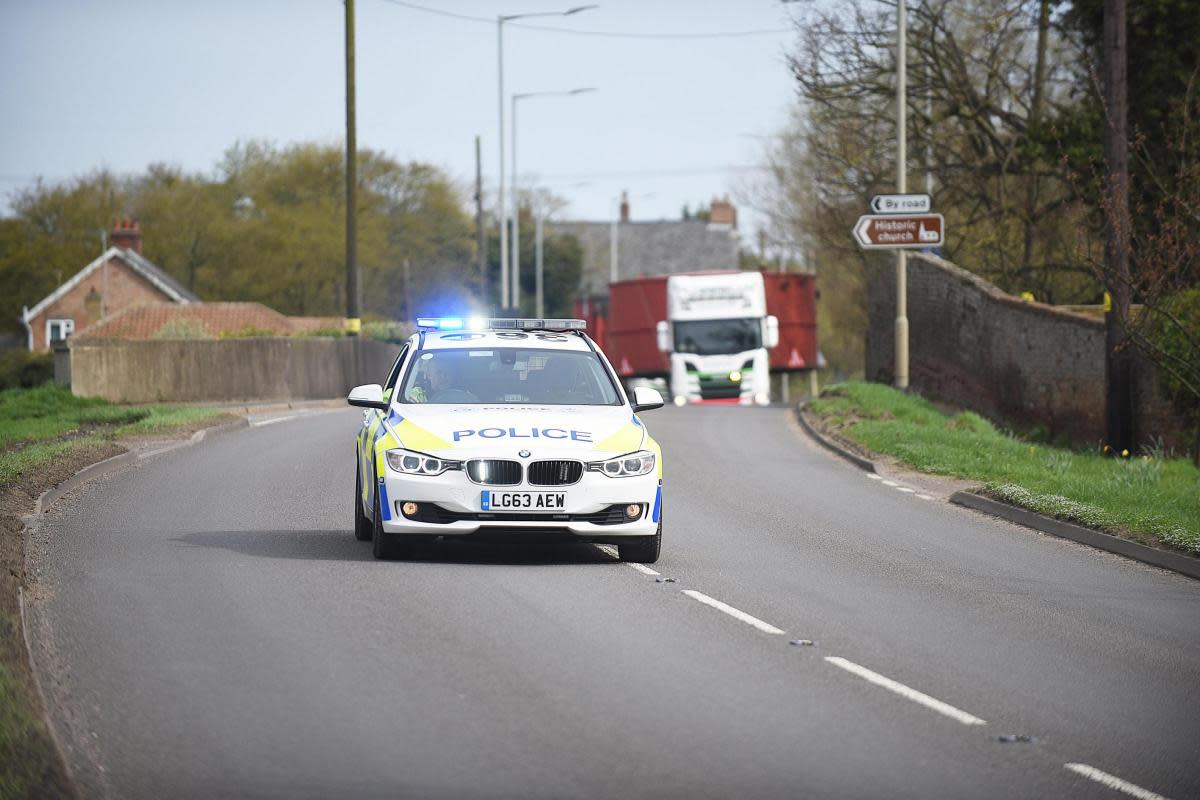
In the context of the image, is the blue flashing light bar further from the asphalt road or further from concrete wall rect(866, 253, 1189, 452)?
concrete wall rect(866, 253, 1189, 452)

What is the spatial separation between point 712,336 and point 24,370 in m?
19.1

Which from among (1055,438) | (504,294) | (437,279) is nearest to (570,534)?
(1055,438)

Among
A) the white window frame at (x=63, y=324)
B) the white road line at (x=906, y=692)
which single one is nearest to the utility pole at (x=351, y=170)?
the white road line at (x=906, y=692)

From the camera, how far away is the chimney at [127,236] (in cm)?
9594

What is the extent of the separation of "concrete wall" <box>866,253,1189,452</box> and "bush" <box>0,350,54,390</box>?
73.8 feet

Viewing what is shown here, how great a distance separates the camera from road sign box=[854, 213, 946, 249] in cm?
3238

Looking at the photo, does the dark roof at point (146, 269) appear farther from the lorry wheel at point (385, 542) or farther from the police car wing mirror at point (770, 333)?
the lorry wheel at point (385, 542)

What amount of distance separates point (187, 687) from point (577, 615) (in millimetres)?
2885

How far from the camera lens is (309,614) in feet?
36.0

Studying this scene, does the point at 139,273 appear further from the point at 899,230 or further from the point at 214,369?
the point at 899,230

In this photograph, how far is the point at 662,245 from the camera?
133625 mm

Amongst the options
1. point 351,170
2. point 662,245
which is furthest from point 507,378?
point 662,245

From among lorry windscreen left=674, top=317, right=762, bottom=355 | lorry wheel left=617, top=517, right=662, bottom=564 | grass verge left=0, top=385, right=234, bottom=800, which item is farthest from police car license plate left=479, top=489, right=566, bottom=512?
lorry windscreen left=674, top=317, right=762, bottom=355

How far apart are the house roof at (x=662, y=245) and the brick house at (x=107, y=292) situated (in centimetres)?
3738
